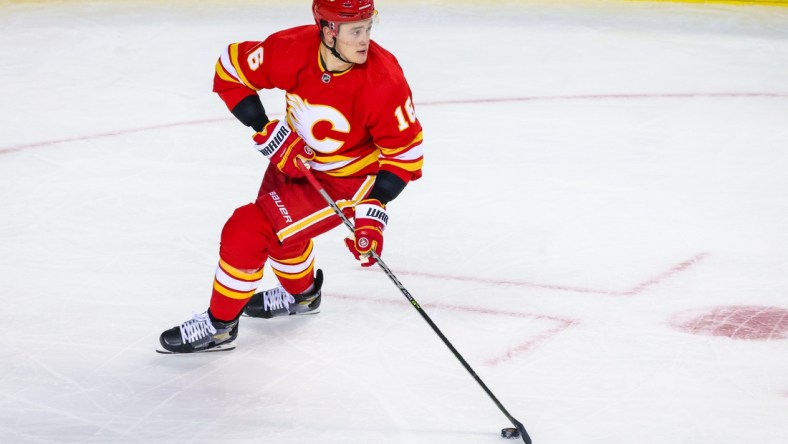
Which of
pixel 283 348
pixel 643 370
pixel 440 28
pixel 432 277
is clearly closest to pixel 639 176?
pixel 432 277

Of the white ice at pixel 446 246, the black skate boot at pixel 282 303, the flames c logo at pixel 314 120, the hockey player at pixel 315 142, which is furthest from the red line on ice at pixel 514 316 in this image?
the flames c logo at pixel 314 120

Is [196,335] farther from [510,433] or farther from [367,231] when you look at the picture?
[510,433]

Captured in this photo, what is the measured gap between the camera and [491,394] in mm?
2795

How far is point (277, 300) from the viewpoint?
3465 millimetres

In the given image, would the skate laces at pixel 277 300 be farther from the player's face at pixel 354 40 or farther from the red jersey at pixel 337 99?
the player's face at pixel 354 40

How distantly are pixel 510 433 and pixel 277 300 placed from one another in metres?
1.01

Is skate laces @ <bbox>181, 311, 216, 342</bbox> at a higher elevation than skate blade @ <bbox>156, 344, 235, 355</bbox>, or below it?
higher

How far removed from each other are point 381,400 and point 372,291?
0.73m

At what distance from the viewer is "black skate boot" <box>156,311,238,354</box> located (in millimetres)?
3166

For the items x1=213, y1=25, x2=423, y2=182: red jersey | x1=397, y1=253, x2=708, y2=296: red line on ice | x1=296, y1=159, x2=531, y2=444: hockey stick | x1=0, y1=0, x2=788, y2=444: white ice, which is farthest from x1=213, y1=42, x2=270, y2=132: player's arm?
x1=397, y1=253, x2=708, y2=296: red line on ice

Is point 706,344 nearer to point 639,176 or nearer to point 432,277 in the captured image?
point 432,277

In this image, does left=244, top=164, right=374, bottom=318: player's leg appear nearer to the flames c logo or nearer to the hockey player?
the hockey player

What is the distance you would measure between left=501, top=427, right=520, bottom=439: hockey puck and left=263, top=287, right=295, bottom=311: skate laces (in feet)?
3.10

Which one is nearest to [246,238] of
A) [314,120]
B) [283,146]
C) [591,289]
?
[283,146]
